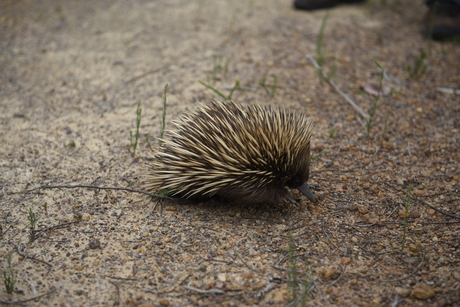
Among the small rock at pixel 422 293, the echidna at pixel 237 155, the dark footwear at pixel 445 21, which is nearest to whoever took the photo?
the small rock at pixel 422 293

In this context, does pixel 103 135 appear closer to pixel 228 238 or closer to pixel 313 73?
pixel 228 238

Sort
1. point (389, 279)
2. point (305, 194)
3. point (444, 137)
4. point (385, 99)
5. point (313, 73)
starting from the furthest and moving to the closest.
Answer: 1. point (313, 73)
2. point (385, 99)
3. point (444, 137)
4. point (305, 194)
5. point (389, 279)

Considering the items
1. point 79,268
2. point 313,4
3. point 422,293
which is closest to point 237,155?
point 79,268

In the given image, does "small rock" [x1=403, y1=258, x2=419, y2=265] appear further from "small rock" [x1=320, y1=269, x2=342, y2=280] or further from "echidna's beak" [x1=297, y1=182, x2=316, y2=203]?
"echidna's beak" [x1=297, y1=182, x2=316, y2=203]

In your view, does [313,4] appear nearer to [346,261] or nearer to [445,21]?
[445,21]

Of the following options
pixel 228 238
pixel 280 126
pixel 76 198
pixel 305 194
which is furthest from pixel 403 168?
pixel 76 198

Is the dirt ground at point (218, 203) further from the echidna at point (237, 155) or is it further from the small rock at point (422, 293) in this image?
the echidna at point (237, 155)

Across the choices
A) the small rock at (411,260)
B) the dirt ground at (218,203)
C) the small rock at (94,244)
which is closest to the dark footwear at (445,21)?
the dirt ground at (218,203)

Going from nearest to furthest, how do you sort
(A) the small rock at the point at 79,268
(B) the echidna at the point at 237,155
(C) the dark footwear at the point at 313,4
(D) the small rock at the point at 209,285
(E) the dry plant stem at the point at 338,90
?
1. (D) the small rock at the point at 209,285
2. (A) the small rock at the point at 79,268
3. (B) the echidna at the point at 237,155
4. (E) the dry plant stem at the point at 338,90
5. (C) the dark footwear at the point at 313,4
